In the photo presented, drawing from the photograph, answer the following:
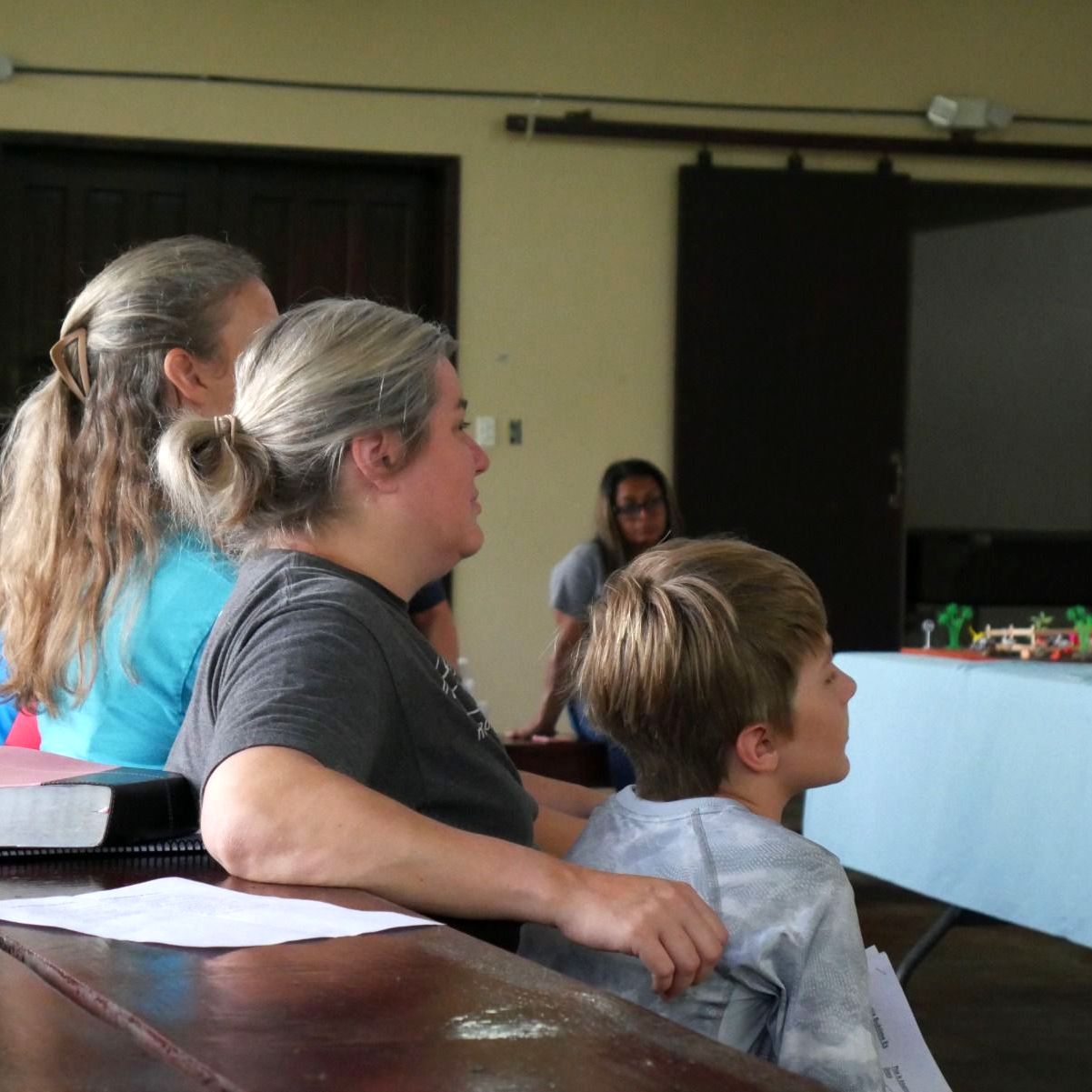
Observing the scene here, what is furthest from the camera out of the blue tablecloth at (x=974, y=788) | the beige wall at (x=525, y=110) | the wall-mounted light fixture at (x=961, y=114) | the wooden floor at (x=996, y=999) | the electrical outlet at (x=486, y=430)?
the wall-mounted light fixture at (x=961, y=114)

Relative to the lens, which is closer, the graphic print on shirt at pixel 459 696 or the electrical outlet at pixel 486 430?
the graphic print on shirt at pixel 459 696

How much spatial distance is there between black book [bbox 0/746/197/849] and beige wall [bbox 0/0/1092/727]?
5371 mm

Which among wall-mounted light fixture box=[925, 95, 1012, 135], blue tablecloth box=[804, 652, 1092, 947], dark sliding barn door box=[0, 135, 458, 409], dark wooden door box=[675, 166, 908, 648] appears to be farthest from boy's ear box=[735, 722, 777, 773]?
wall-mounted light fixture box=[925, 95, 1012, 135]

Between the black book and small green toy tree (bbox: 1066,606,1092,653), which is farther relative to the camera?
small green toy tree (bbox: 1066,606,1092,653)

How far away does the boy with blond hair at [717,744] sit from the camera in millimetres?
1267

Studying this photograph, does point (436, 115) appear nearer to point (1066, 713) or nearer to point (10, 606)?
point (1066, 713)

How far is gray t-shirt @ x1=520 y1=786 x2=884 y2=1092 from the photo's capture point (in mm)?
1216

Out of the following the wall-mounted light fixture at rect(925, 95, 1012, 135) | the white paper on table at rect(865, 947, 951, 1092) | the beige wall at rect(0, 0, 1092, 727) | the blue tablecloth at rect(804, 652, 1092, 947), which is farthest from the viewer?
the wall-mounted light fixture at rect(925, 95, 1012, 135)

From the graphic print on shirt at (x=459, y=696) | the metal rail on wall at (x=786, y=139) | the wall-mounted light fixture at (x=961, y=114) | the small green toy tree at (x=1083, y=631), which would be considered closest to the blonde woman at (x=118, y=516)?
the graphic print on shirt at (x=459, y=696)

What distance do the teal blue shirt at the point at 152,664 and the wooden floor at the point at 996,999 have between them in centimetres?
184

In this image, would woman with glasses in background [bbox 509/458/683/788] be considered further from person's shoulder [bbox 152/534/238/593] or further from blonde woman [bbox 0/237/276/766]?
person's shoulder [bbox 152/534/238/593]

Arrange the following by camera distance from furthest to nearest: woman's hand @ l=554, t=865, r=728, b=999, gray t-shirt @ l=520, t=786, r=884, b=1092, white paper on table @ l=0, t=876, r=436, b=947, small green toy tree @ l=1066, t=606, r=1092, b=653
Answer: small green toy tree @ l=1066, t=606, r=1092, b=653, gray t-shirt @ l=520, t=786, r=884, b=1092, woman's hand @ l=554, t=865, r=728, b=999, white paper on table @ l=0, t=876, r=436, b=947

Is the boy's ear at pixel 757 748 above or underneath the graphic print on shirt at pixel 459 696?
underneath

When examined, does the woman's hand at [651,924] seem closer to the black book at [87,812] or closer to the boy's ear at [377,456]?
the black book at [87,812]
